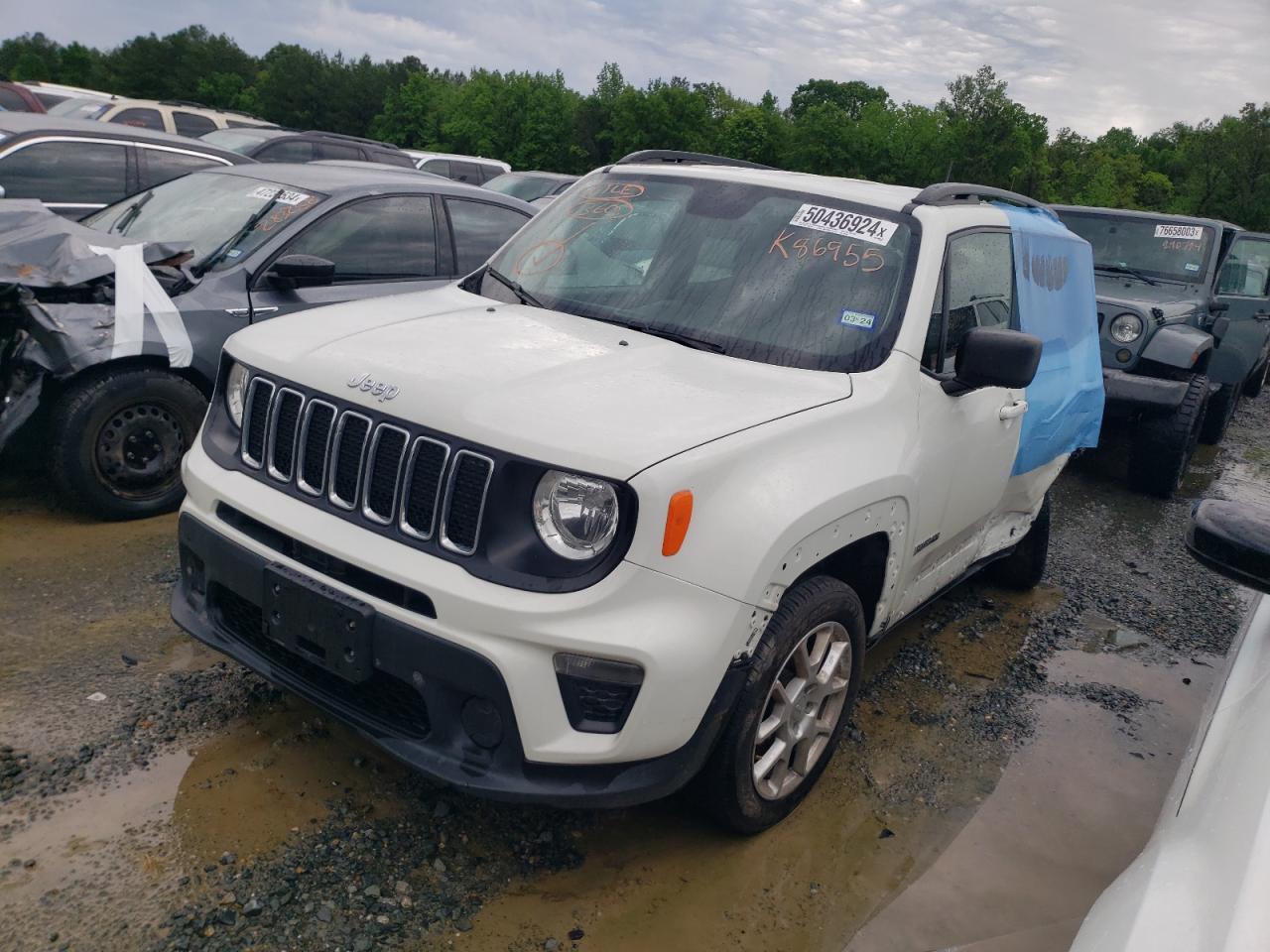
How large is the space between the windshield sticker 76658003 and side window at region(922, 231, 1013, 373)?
0.81ft

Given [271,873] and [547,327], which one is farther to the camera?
[547,327]

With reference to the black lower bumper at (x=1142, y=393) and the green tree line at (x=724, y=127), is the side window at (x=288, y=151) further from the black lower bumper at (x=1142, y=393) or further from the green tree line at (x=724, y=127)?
the green tree line at (x=724, y=127)

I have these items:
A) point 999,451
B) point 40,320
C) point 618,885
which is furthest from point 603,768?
point 40,320

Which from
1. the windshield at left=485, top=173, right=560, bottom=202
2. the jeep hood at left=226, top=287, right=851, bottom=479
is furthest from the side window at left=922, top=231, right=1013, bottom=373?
the windshield at left=485, top=173, right=560, bottom=202

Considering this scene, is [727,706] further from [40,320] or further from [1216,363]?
[1216,363]

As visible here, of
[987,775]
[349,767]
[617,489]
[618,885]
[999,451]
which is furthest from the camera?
[999,451]

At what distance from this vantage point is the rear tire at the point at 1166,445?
6902 mm

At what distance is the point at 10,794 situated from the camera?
2.73 m

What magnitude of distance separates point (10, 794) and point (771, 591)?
85.7 inches

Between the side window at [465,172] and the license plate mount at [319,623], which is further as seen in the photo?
the side window at [465,172]

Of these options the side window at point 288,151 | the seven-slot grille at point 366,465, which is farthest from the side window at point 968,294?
the side window at point 288,151

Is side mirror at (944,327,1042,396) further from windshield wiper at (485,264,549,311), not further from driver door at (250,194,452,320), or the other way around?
driver door at (250,194,452,320)

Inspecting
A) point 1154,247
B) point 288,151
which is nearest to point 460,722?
point 1154,247

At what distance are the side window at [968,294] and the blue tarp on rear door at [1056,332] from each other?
0.13 metres
